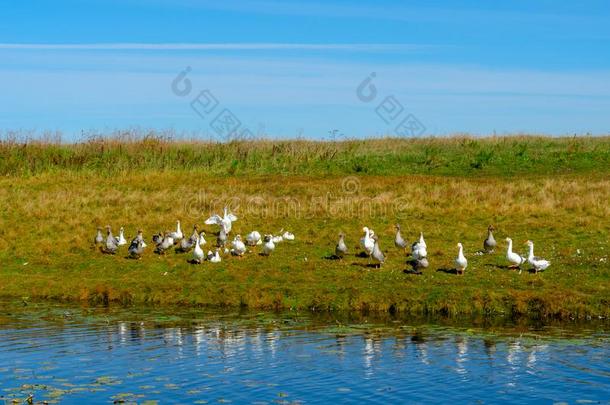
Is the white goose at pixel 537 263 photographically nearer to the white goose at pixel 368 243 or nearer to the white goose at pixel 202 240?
the white goose at pixel 368 243

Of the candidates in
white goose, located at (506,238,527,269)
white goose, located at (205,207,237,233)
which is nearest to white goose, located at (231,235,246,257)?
white goose, located at (205,207,237,233)

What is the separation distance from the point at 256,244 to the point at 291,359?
1688 cm

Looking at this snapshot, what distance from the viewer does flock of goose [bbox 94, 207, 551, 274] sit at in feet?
111

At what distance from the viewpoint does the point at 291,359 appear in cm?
2325

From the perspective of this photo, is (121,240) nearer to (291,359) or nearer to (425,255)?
(425,255)

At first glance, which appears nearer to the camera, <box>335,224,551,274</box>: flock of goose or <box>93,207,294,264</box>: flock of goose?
<box>335,224,551,274</box>: flock of goose

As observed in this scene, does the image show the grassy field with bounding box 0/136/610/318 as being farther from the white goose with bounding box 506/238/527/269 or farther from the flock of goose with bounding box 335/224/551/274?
the white goose with bounding box 506/238/527/269

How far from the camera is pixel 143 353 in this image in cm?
2408

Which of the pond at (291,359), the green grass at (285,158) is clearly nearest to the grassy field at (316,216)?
the green grass at (285,158)

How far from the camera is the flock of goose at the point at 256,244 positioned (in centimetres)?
3397

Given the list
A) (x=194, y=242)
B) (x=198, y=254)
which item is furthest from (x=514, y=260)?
(x=194, y=242)

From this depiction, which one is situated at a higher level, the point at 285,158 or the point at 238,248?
the point at 285,158

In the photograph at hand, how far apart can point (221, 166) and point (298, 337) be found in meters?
36.3

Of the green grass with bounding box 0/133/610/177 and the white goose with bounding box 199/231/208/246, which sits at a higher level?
the green grass with bounding box 0/133/610/177
